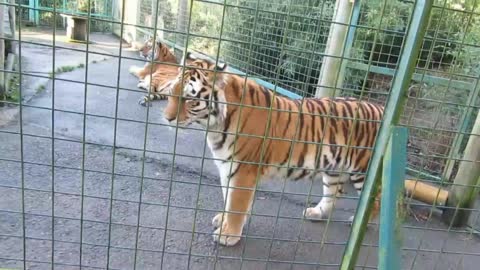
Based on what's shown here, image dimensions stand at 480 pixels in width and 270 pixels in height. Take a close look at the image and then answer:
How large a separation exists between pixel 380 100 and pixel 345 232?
1884 millimetres

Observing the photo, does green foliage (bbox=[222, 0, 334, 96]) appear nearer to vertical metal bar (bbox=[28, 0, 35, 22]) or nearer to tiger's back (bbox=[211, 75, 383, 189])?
tiger's back (bbox=[211, 75, 383, 189])

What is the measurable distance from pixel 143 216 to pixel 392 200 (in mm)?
2022

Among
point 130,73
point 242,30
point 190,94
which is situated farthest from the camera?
point 130,73

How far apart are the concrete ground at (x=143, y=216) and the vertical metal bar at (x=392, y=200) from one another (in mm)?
529

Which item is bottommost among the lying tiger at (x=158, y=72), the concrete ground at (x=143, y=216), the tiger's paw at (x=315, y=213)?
the concrete ground at (x=143, y=216)

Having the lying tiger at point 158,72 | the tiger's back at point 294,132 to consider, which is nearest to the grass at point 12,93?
the lying tiger at point 158,72

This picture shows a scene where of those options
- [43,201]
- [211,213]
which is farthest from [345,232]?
[43,201]

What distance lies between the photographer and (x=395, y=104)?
1.69 meters

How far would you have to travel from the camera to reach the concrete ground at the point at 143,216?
221cm

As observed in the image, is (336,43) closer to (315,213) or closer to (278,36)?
(278,36)

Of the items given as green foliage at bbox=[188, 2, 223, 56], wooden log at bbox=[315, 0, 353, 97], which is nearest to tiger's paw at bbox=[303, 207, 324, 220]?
wooden log at bbox=[315, 0, 353, 97]

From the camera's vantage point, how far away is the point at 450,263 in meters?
3.07

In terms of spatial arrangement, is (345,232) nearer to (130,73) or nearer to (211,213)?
(211,213)

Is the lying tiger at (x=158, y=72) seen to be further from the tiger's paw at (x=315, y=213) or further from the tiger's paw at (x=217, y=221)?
the tiger's paw at (x=315, y=213)
